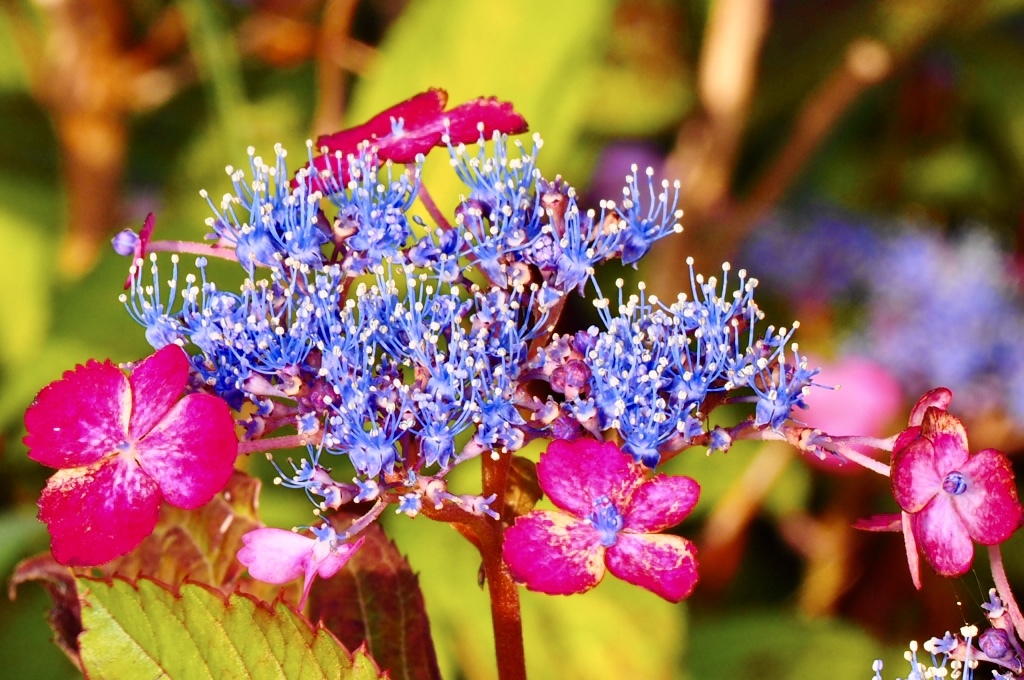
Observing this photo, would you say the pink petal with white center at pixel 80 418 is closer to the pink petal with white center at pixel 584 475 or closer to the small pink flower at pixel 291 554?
the small pink flower at pixel 291 554

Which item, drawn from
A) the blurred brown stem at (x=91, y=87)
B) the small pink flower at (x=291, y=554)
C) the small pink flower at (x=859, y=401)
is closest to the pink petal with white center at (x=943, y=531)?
the small pink flower at (x=291, y=554)

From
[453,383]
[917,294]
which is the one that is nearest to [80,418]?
[453,383]

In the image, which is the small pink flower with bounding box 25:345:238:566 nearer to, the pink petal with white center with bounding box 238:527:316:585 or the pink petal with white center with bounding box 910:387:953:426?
the pink petal with white center with bounding box 238:527:316:585

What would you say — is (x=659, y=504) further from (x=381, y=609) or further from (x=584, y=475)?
(x=381, y=609)

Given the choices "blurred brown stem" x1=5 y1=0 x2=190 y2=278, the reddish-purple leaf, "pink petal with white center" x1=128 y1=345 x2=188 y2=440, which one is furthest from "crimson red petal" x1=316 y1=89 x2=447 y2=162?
"blurred brown stem" x1=5 y1=0 x2=190 y2=278

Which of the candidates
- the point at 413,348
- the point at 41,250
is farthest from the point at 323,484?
the point at 41,250
